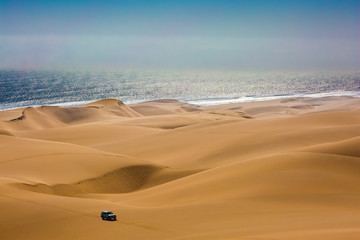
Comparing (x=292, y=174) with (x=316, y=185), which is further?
(x=292, y=174)

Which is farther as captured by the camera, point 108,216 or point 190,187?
point 190,187

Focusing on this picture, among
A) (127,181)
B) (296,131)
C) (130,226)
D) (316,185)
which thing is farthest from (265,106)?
(130,226)

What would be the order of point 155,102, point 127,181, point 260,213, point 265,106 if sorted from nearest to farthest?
point 260,213 → point 127,181 → point 265,106 → point 155,102

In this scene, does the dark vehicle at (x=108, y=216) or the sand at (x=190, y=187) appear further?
the dark vehicle at (x=108, y=216)

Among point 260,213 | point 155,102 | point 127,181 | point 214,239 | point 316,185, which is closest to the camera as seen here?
point 214,239

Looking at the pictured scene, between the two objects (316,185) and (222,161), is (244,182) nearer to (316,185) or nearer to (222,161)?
(316,185)

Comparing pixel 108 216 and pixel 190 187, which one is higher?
pixel 108 216

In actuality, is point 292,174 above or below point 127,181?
above

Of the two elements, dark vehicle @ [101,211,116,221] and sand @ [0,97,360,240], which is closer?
sand @ [0,97,360,240]
